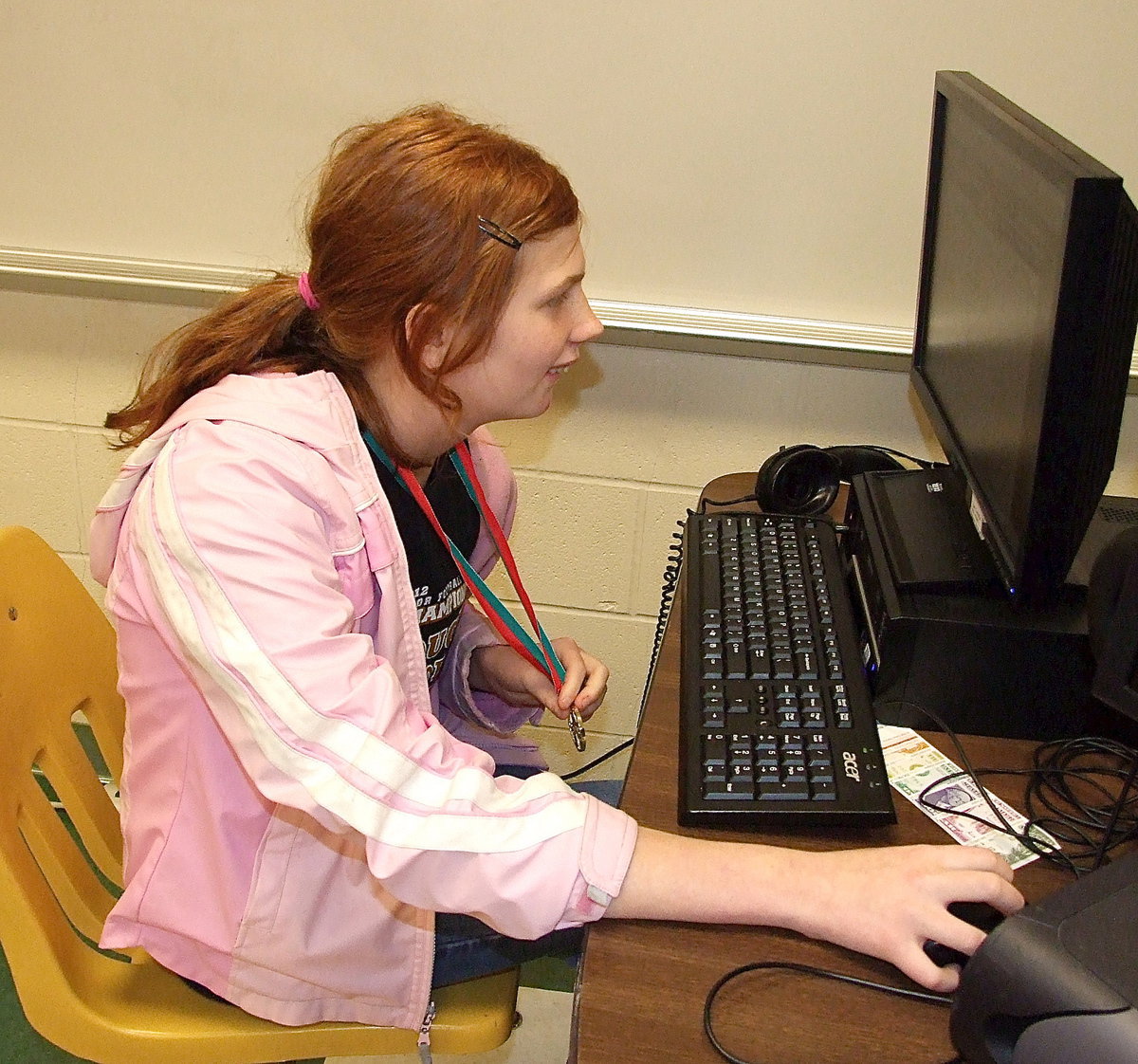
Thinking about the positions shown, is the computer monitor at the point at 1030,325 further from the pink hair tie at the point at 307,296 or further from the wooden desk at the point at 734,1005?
the pink hair tie at the point at 307,296

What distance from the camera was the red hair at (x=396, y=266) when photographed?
36.9 inches

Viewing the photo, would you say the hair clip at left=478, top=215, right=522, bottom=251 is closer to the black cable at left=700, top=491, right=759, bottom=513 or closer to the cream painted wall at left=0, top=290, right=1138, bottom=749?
the black cable at left=700, top=491, right=759, bottom=513

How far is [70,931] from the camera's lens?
1009 millimetres

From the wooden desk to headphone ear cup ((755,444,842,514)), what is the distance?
0.66 meters

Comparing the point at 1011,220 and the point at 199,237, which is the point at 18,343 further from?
the point at 1011,220

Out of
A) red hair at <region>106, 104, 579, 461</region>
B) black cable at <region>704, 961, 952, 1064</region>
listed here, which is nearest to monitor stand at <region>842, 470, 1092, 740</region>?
black cable at <region>704, 961, 952, 1064</region>

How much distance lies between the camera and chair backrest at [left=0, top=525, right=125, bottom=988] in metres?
0.95

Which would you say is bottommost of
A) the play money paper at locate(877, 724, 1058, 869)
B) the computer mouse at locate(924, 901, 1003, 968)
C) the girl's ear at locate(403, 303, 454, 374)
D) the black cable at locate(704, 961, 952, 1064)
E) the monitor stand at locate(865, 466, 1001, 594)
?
the play money paper at locate(877, 724, 1058, 869)

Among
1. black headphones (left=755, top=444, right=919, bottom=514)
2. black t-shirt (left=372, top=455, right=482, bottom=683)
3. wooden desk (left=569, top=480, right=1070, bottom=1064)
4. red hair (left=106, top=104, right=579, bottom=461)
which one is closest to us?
wooden desk (left=569, top=480, right=1070, bottom=1064)

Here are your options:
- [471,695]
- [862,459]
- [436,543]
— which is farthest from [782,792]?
[862,459]

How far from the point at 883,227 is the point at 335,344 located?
87 centimetres

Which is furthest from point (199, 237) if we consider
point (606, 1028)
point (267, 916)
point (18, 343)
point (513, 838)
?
point (606, 1028)

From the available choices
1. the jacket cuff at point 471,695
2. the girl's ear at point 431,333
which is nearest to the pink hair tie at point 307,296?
the girl's ear at point 431,333

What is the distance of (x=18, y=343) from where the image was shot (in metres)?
1.85
